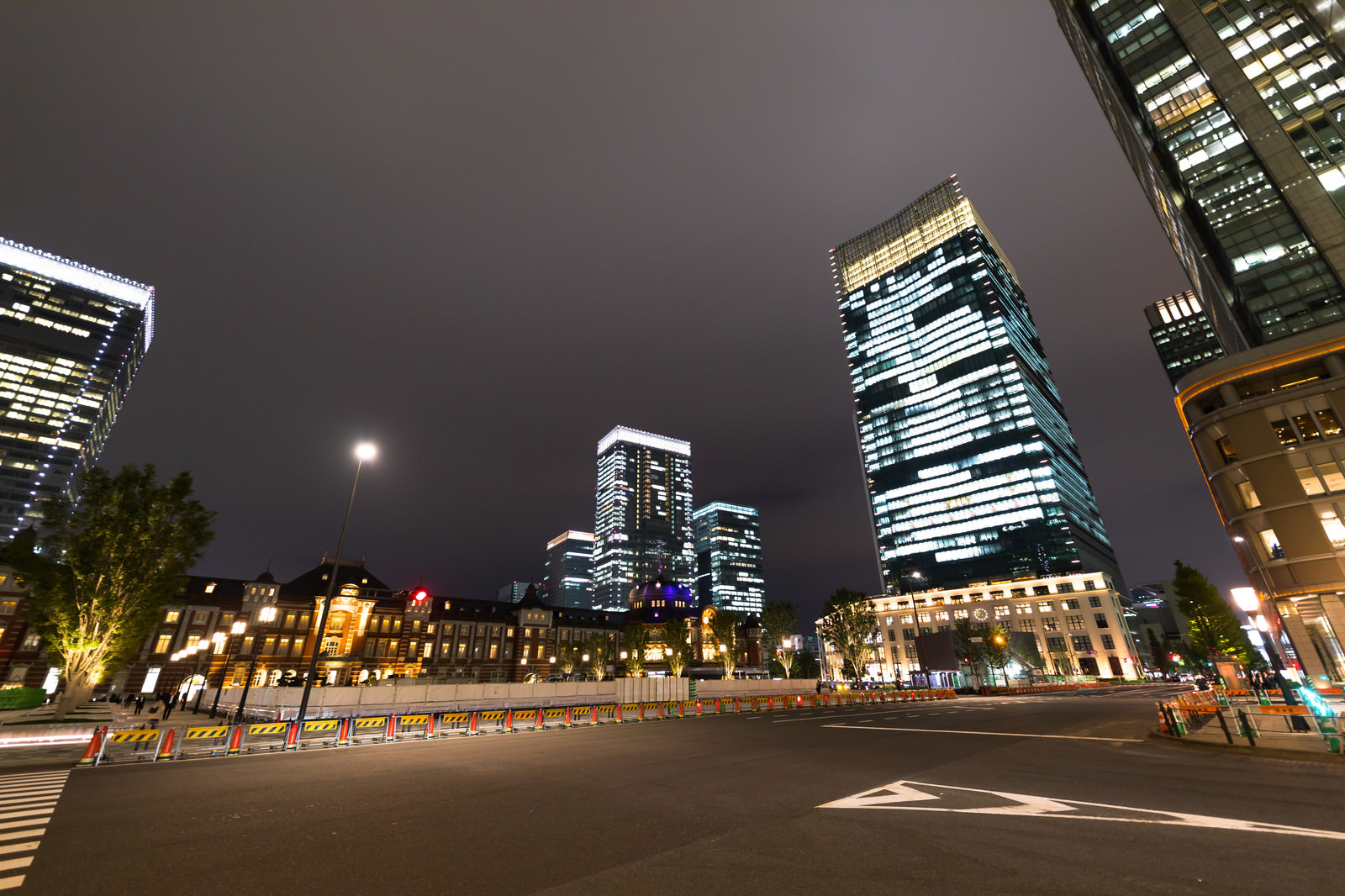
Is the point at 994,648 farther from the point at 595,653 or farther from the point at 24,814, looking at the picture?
the point at 24,814

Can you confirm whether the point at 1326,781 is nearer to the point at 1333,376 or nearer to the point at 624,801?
the point at 624,801

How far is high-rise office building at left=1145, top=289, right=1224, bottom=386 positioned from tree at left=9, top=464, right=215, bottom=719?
237 m

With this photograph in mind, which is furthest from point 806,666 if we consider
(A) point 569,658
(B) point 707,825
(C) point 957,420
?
(B) point 707,825

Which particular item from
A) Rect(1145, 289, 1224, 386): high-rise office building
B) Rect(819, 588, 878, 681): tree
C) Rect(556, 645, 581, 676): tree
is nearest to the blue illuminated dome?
Rect(556, 645, 581, 676): tree

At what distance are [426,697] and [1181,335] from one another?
240 m

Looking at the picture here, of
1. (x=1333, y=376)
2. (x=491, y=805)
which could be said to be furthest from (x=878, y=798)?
(x=1333, y=376)

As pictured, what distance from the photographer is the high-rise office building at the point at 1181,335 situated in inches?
6668

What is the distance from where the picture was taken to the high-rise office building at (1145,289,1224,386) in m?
169

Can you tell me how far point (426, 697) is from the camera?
125 ft

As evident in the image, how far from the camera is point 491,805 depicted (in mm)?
10023

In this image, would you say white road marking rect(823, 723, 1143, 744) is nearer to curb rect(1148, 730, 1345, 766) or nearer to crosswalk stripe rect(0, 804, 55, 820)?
curb rect(1148, 730, 1345, 766)

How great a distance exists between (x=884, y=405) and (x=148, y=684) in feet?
570

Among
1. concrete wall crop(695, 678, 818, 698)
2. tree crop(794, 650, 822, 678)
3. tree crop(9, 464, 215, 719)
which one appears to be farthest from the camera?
tree crop(794, 650, 822, 678)

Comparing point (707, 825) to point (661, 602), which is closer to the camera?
point (707, 825)
